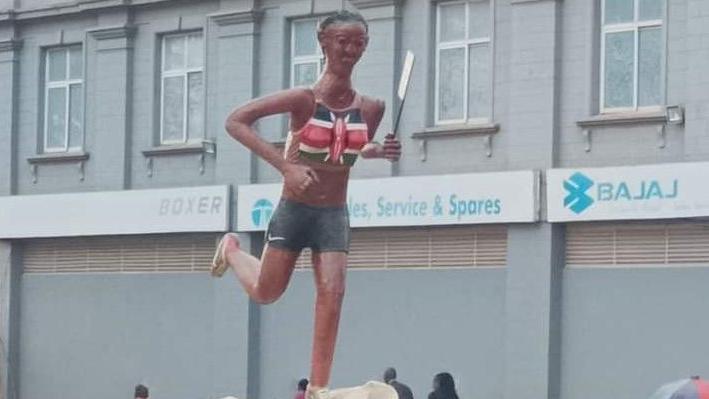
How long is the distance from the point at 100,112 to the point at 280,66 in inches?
165

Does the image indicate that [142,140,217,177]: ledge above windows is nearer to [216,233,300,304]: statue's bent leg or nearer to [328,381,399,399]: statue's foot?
[216,233,300,304]: statue's bent leg

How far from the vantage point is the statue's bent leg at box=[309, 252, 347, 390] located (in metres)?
11.2

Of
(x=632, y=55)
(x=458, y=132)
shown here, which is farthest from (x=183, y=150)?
(x=632, y=55)

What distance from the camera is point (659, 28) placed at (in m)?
26.1

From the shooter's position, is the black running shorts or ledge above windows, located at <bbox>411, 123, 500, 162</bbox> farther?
ledge above windows, located at <bbox>411, 123, 500, 162</bbox>

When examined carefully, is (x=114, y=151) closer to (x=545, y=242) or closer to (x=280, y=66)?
(x=280, y=66)

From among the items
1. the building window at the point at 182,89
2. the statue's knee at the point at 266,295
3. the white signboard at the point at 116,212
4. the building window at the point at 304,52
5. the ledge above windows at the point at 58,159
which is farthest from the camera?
the ledge above windows at the point at 58,159

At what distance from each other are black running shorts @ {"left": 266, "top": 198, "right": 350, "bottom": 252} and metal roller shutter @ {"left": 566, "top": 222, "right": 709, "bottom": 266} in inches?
582

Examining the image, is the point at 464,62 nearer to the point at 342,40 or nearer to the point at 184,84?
the point at 184,84

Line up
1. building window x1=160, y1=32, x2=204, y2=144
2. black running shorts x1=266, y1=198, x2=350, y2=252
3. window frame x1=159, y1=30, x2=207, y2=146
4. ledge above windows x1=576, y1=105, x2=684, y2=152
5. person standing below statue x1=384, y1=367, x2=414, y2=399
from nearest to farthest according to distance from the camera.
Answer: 1. black running shorts x1=266, y1=198, x2=350, y2=252
2. person standing below statue x1=384, y1=367, x2=414, y2=399
3. ledge above windows x1=576, y1=105, x2=684, y2=152
4. window frame x1=159, y1=30, x2=207, y2=146
5. building window x1=160, y1=32, x2=204, y2=144

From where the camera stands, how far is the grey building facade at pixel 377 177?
2616 centimetres

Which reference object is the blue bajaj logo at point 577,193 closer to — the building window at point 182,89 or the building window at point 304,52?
the building window at point 304,52

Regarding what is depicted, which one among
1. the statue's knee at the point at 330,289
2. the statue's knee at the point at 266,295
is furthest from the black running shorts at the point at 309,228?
the statue's knee at the point at 266,295

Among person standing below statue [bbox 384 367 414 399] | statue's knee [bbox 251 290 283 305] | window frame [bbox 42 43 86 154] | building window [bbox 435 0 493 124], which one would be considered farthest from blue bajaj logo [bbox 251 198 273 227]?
statue's knee [bbox 251 290 283 305]
